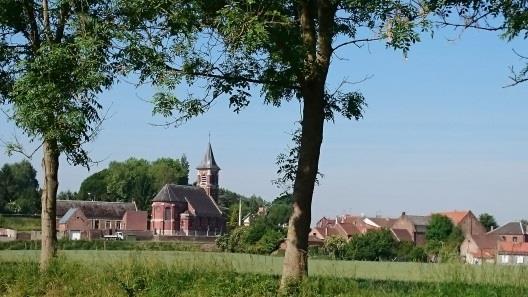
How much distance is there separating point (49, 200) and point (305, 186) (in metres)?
7.42

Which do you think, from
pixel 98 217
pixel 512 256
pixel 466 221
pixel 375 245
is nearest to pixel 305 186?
pixel 512 256

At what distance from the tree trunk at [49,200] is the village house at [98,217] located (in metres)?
95.2

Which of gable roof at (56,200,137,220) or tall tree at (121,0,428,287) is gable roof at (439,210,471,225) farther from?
tall tree at (121,0,428,287)

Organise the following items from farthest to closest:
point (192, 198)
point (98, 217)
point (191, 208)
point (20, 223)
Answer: point (192, 198)
point (191, 208)
point (98, 217)
point (20, 223)

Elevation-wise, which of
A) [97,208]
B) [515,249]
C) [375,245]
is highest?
[97,208]

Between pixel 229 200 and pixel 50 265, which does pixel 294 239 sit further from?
pixel 229 200

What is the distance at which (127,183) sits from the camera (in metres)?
141

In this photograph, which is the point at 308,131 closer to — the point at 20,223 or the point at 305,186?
the point at 305,186

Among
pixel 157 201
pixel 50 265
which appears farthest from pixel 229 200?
pixel 50 265

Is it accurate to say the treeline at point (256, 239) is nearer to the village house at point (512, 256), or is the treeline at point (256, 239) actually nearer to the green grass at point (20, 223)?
the village house at point (512, 256)

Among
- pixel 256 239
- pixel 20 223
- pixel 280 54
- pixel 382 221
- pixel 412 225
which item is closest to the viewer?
pixel 280 54

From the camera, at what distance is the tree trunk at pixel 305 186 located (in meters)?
12.3

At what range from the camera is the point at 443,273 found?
1203 centimetres

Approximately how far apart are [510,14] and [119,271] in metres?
8.74
